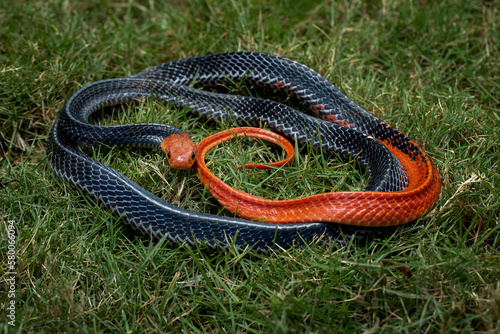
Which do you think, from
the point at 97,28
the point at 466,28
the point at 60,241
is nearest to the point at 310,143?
the point at 60,241

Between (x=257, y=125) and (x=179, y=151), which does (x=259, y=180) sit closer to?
(x=179, y=151)

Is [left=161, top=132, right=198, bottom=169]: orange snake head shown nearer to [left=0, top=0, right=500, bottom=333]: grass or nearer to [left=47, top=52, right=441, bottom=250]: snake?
[left=47, top=52, right=441, bottom=250]: snake

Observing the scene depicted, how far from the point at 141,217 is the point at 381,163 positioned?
2.91 metres

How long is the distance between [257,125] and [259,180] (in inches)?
46.9

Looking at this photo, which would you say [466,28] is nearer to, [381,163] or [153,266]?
[381,163]

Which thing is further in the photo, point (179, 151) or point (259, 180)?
point (259, 180)

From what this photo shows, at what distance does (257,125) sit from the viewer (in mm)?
6121

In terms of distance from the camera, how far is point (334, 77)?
653 centimetres

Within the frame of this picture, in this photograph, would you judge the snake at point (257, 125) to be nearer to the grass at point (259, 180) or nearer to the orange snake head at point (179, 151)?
the orange snake head at point (179, 151)

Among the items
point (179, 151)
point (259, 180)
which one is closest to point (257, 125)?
point (259, 180)

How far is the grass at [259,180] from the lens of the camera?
376 centimetres

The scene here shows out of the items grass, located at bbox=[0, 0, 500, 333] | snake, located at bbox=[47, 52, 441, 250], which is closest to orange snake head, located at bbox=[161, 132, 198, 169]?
snake, located at bbox=[47, 52, 441, 250]

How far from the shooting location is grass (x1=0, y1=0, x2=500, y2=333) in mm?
3762

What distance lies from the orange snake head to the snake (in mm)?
42
